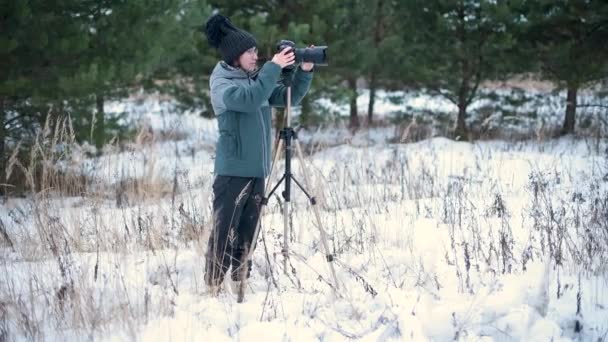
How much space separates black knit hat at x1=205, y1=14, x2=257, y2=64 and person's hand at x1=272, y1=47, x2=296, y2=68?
21 centimetres

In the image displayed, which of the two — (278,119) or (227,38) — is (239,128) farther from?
(278,119)

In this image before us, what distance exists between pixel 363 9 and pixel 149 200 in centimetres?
631

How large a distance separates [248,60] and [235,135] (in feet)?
1.42

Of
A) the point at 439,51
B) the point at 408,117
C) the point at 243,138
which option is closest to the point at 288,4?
the point at 439,51

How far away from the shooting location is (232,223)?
328 cm

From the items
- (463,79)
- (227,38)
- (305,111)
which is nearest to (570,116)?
(463,79)

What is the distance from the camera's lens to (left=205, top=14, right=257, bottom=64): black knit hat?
316 cm

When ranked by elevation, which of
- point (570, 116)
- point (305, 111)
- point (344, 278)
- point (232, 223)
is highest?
point (570, 116)

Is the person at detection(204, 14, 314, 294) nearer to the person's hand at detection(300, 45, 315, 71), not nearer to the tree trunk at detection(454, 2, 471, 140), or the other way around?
the person's hand at detection(300, 45, 315, 71)

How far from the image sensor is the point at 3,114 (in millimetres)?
6379

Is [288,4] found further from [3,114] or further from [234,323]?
[234,323]

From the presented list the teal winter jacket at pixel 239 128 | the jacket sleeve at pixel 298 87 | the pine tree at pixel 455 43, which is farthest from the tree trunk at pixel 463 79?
the teal winter jacket at pixel 239 128

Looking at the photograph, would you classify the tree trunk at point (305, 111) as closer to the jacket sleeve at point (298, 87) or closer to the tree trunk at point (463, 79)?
the tree trunk at point (463, 79)

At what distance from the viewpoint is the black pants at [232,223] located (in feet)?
10.6
